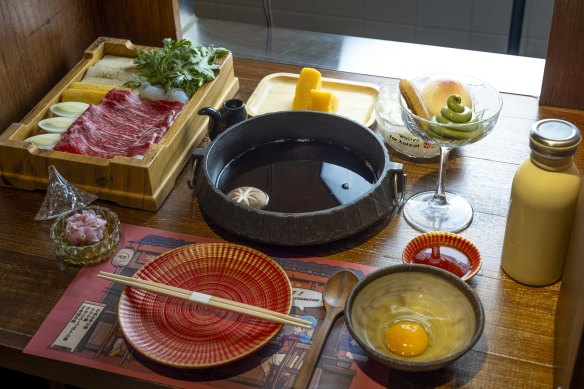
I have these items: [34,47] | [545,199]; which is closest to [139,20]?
[34,47]

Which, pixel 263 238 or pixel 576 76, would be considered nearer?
pixel 263 238

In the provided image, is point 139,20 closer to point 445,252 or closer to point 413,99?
point 413,99

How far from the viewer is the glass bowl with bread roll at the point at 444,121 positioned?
1.26m

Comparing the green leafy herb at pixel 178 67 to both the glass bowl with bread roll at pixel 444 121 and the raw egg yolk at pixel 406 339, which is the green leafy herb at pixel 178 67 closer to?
the glass bowl with bread roll at pixel 444 121

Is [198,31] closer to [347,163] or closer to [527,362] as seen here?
[347,163]

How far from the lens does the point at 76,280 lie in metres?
1.30

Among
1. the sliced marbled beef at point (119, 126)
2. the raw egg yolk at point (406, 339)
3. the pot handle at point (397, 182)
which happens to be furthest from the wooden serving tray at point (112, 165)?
the raw egg yolk at point (406, 339)

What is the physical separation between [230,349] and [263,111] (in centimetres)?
71

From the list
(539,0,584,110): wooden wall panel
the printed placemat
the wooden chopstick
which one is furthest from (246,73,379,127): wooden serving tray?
the wooden chopstick

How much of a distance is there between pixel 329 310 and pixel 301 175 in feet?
1.18

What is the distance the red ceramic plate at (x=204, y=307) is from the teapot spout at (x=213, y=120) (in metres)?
0.32

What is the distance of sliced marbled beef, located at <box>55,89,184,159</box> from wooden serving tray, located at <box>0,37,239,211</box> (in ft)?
0.10

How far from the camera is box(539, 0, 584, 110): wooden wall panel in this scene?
1.55m

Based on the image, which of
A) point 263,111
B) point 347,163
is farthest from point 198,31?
point 347,163
